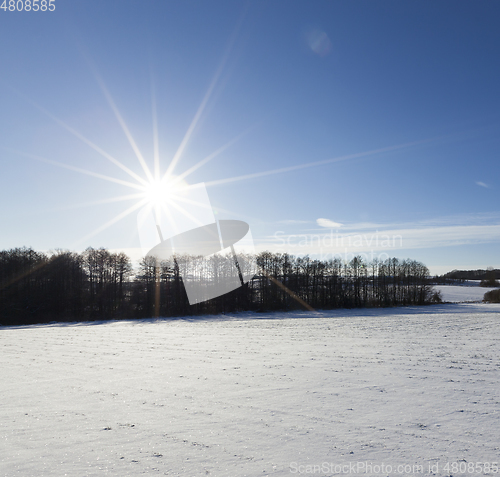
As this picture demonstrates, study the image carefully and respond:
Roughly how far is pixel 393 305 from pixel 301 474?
5064 cm

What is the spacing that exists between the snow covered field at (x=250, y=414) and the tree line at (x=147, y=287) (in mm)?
28974

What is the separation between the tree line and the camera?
3997cm

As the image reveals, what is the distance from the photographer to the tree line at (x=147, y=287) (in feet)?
131

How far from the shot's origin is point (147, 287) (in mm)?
40531

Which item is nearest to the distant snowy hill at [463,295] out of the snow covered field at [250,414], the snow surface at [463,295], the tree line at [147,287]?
the snow surface at [463,295]

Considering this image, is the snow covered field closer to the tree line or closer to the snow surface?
the tree line

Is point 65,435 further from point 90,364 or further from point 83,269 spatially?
point 83,269

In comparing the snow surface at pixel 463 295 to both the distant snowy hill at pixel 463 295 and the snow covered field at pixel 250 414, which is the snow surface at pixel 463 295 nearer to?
the distant snowy hill at pixel 463 295

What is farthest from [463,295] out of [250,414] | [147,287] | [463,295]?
[250,414]

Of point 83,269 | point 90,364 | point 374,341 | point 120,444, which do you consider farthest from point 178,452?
point 83,269

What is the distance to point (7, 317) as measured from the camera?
37469 mm

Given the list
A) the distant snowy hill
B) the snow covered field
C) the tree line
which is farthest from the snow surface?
the snow covered field

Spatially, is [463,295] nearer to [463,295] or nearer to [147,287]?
[463,295]

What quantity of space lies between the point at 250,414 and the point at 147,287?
36255mm
